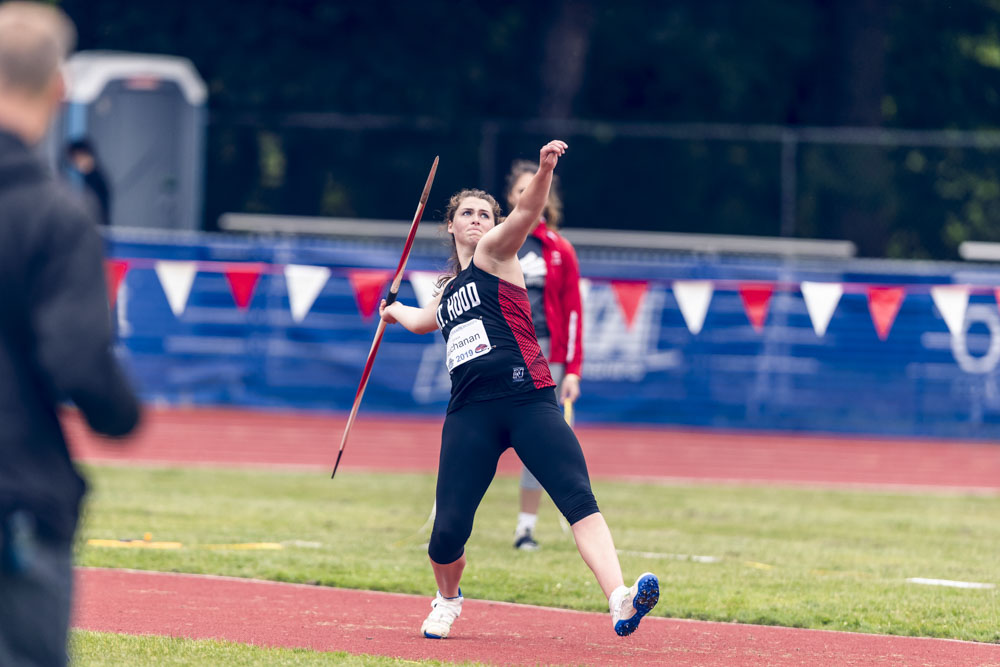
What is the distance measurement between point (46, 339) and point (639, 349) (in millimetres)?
15518

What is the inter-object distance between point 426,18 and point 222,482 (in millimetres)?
12435

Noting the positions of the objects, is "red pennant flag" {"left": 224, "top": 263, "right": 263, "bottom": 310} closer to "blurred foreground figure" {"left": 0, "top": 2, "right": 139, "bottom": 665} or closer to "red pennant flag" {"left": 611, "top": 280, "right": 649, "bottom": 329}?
"red pennant flag" {"left": 611, "top": 280, "right": 649, "bottom": 329}

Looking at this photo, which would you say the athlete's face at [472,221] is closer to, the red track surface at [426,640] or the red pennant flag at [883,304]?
the red track surface at [426,640]

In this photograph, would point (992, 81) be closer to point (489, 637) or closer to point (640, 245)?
point (640, 245)

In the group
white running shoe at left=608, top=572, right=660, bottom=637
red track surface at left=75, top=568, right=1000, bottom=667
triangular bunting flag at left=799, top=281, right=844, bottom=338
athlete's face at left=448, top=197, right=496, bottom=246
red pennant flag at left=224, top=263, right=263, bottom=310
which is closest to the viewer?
white running shoe at left=608, top=572, right=660, bottom=637

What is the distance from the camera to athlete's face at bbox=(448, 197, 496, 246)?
6.70 meters

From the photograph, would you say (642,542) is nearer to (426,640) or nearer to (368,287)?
(426,640)

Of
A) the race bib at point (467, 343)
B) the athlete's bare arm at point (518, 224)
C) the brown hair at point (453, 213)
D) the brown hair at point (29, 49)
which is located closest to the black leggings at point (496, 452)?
the race bib at point (467, 343)

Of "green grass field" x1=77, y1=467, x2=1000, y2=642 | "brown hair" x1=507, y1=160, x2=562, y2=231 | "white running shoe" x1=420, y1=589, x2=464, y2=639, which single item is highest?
"brown hair" x1=507, y1=160, x2=562, y2=231

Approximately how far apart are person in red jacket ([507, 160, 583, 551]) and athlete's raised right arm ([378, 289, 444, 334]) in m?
2.04

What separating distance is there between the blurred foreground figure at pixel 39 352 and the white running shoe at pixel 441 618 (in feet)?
11.6

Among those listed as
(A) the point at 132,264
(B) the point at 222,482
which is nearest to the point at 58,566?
(B) the point at 222,482

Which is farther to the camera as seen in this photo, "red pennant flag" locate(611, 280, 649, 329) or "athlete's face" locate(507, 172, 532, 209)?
"red pennant flag" locate(611, 280, 649, 329)

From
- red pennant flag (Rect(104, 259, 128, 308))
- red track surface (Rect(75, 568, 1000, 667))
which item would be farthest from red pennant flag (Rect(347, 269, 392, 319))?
red track surface (Rect(75, 568, 1000, 667))
